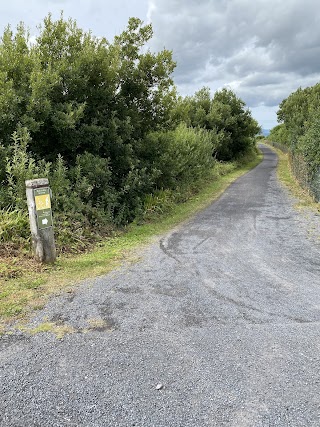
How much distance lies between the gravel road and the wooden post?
1105 millimetres

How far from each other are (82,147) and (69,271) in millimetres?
4100

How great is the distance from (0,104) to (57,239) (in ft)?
9.96

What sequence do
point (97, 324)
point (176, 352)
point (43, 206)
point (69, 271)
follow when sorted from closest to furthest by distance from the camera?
1. point (176, 352)
2. point (97, 324)
3. point (69, 271)
4. point (43, 206)

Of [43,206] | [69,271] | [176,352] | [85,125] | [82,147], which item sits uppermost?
[85,125]

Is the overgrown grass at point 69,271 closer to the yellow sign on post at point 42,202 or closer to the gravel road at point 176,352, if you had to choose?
the gravel road at point 176,352

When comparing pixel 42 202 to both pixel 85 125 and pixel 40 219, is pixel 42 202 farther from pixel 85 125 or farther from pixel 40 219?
pixel 85 125

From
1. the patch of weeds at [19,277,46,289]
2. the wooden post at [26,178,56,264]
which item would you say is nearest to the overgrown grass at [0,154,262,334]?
the patch of weeds at [19,277,46,289]

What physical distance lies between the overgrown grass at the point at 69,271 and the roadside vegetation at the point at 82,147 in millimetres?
18

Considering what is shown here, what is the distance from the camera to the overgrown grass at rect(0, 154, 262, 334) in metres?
4.15

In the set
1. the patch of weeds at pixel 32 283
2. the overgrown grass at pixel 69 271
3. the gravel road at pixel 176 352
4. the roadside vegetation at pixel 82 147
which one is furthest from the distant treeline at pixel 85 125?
the gravel road at pixel 176 352

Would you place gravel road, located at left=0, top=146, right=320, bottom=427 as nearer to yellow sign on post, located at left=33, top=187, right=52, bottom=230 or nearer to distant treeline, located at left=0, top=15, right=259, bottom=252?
yellow sign on post, located at left=33, top=187, right=52, bottom=230

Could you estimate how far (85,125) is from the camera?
8.07 meters

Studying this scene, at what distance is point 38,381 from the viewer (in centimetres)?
277

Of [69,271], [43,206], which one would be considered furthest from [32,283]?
[43,206]
